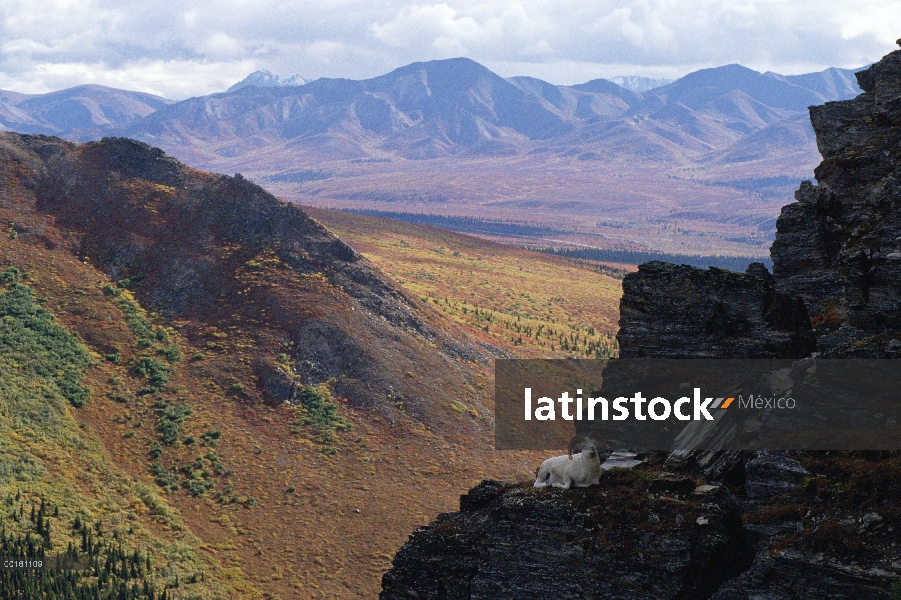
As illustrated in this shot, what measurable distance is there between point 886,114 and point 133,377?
167 feet

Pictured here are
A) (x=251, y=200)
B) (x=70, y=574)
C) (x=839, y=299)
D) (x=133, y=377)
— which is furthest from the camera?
(x=251, y=200)

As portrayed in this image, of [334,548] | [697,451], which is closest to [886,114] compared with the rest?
[697,451]

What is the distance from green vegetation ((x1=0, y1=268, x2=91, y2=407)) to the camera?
54719mm

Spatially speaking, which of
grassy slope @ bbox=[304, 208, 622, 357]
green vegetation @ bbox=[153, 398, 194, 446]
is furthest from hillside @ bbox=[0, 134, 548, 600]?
grassy slope @ bbox=[304, 208, 622, 357]

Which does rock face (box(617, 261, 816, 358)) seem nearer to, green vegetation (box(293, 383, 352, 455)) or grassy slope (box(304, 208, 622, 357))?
green vegetation (box(293, 383, 352, 455))

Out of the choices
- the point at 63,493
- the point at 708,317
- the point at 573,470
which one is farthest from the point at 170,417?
the point at 708,317

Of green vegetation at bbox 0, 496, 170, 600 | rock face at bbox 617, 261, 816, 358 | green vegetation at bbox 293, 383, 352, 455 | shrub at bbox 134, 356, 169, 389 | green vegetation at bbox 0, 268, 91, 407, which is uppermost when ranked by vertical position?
rock face at bbox 617, 261, 816, 358

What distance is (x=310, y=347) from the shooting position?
6512 centimetres

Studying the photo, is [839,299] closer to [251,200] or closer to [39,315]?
[39,315]

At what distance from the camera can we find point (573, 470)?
2181cm

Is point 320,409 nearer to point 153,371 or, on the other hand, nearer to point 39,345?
point 153,371

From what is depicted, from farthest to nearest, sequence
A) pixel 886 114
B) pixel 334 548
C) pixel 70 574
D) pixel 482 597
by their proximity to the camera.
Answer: pixel 334 548, pixel 70 574, pixel 886 114, pixel 482 597

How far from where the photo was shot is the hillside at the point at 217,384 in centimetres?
4625

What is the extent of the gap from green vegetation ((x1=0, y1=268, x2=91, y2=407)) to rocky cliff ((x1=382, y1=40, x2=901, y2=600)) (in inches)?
1597
